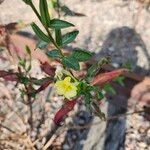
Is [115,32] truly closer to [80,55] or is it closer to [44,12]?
[80,55]

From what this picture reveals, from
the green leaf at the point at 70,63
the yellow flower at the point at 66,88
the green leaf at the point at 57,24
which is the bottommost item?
the yellow flower at the point at 66,88

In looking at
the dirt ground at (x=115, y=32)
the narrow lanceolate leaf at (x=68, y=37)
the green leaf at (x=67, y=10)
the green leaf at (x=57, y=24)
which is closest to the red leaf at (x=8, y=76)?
the green leaf at (x=67, y=10)

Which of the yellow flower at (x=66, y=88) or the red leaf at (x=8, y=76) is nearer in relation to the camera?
the yellow flower at (x=66, y=88)

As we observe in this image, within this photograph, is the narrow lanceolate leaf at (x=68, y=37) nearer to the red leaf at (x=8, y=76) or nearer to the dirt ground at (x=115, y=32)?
the red leaf at (x=8, y=76)

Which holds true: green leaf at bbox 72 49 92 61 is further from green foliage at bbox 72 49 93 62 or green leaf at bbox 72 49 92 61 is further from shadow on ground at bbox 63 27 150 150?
shadow on ground at bbox 63 27 150 150

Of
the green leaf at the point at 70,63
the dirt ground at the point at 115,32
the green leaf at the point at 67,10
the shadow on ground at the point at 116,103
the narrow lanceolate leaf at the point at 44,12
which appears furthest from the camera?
the dirt ground at the point at 115,32

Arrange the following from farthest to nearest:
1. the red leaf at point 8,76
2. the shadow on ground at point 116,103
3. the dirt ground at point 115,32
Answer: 1. the dirt ground at point 115,32
2. the shadow on ground at point 116,103
3. the red leaf at point 8,76


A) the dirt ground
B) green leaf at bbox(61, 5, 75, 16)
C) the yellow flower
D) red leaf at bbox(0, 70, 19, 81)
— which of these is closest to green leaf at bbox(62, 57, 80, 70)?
the yellow flower

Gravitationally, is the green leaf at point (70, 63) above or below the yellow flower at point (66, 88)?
above

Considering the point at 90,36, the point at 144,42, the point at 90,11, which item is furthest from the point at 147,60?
the point at 90,11
